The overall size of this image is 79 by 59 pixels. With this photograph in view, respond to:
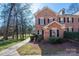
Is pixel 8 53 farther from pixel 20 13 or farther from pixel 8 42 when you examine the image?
pixel 20 13

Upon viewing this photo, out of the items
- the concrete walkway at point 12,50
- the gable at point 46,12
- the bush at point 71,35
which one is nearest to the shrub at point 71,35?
the bush at point 71,35

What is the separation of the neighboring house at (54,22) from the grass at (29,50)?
0.18 metres

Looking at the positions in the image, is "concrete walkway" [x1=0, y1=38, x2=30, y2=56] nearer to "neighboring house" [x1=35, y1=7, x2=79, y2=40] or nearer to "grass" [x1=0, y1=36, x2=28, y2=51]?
"grass" [x1=0, y1=36, x2=28, y2=51]

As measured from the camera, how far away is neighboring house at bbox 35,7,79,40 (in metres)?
5.17

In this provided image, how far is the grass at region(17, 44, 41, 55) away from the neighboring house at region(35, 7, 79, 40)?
18 centimetres

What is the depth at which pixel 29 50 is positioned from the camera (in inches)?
205

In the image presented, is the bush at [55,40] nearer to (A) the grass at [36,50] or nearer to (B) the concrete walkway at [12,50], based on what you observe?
(A) the grass at [36,50]

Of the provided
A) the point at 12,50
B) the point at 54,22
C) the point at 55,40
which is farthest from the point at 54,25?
the point at 12,50

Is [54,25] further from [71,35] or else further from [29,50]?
[29,50]

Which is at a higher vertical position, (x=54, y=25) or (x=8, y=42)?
(x=54, y=25)

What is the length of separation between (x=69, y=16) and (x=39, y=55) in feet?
1.78

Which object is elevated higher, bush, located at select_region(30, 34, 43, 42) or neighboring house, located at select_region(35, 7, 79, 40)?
neighboring house, located at select_region(35, 7, 79, 40)

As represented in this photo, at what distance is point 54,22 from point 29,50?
415mm

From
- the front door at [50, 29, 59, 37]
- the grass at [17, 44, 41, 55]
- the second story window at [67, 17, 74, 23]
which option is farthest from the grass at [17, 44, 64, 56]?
the second story window at [67, 17, 74, 23]
